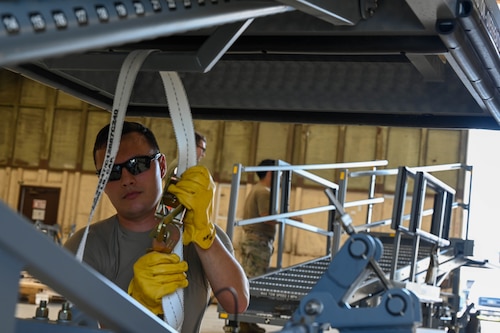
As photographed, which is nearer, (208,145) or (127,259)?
(127,259)

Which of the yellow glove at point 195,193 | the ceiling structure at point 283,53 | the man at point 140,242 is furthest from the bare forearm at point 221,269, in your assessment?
the ceiling structure at point 283,53

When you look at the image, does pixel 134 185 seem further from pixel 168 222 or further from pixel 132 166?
pixel 168 222

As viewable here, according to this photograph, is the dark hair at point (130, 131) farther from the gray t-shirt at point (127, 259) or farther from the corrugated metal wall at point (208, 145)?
the corrugated metal wall at point (208, 145)

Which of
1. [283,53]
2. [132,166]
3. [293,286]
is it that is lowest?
[293,286]

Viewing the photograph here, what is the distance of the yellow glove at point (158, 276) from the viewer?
2.29 meters

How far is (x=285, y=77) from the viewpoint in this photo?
2869 mm

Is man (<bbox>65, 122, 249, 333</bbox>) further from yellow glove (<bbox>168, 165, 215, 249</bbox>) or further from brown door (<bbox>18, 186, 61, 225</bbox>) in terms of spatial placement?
brown door (<bbox>18, 186, 61, 225</bbox>)

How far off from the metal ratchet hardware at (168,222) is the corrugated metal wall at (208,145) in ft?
39.7

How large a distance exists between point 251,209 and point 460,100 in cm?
667

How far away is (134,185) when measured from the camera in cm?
290

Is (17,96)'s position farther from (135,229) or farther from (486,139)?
(135,229)

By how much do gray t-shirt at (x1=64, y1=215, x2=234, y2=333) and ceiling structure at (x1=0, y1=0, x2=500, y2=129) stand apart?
1.75 feet

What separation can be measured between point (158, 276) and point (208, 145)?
1356 centimetres

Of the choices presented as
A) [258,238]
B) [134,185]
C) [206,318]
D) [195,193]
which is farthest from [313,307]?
[206,318]
